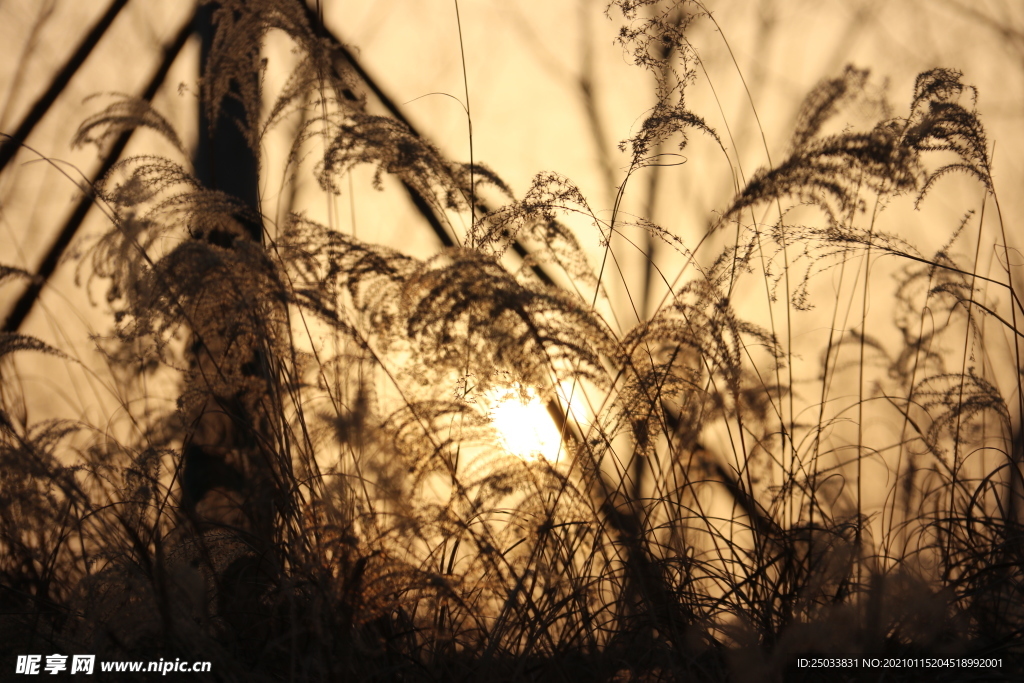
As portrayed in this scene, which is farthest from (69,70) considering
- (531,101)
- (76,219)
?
(531,101)

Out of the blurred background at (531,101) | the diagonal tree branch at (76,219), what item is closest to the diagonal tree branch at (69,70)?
the blurred background at (531,101)

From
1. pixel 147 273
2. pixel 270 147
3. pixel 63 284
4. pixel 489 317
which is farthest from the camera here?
pixel 63 284

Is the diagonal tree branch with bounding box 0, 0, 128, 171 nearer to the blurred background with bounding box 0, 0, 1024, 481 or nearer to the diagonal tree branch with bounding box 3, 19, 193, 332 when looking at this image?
the blurred background with bounding box 0, 0, 1024, 481

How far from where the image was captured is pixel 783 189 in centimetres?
106

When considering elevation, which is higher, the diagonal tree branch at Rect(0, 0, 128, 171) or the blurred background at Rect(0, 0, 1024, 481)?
the diagonal tree branch at Rect(0, 0, 128, 171)

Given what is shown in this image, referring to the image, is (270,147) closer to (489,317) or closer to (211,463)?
(211,463)

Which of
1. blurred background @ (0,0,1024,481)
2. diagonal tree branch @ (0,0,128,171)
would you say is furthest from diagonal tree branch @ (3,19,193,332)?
diagonal tree branch @ (0,0,128,171)

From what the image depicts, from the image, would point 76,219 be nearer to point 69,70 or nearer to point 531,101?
point 69,70

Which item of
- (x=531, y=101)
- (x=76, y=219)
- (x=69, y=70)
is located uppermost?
(x=69, y=70)

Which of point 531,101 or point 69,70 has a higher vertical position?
point 69,70

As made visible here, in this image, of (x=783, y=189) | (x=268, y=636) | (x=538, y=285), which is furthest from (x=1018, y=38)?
(x=268, y=636)

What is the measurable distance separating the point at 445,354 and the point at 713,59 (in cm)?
127

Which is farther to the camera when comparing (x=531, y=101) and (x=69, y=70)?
(x=69, y=70)

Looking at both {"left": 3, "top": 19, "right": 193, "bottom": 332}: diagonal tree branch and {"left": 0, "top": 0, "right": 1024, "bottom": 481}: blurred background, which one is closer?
{"left": 0, "top": 0, "right": 1024, "bottom": 481}: blurred background
